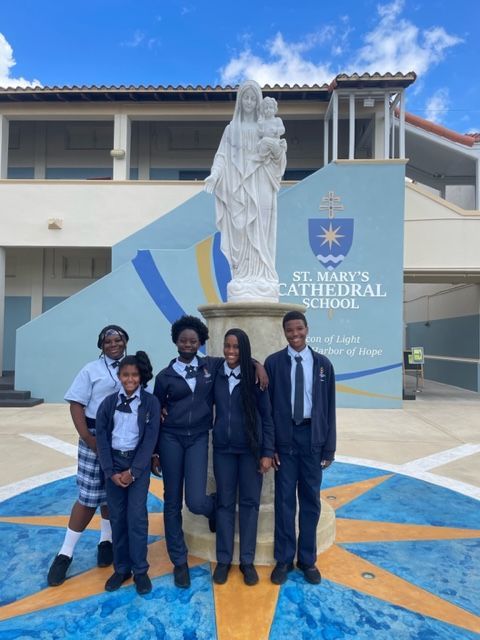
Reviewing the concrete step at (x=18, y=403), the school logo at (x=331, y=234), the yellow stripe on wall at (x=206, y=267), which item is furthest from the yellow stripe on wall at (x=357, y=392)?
the concrete step at (x=18, y=403)

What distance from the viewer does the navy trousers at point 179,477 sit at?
264cm

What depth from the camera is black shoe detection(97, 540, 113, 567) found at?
9.49ft

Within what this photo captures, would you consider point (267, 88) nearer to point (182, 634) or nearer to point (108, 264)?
point (108, 264)

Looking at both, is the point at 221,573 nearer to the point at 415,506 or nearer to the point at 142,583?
the point at 142,583

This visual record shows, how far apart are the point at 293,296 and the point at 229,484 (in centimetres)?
695

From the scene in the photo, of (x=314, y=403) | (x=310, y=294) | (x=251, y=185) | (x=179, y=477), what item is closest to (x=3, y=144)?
(x=310, y=294)

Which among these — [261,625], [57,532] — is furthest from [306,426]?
[57,532]

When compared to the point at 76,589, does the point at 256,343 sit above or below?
above

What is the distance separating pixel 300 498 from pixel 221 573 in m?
0.67

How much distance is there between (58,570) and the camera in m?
2.73

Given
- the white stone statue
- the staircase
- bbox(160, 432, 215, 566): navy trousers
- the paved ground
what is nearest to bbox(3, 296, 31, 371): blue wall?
the staircase

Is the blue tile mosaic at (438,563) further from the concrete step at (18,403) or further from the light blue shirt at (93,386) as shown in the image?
the concrete step at (18,403)

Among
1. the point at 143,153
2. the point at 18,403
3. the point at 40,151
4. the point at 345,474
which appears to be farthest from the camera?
the point at 143,153

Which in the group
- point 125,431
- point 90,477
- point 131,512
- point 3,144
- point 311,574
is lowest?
point 311,574
